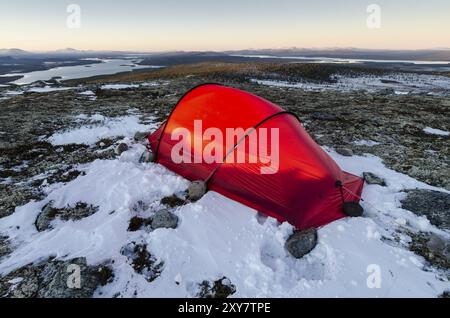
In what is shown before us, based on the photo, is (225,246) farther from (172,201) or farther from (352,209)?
(352,209)

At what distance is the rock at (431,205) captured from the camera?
22.0 ft

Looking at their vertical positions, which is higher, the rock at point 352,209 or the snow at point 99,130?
the snow at point 99,130

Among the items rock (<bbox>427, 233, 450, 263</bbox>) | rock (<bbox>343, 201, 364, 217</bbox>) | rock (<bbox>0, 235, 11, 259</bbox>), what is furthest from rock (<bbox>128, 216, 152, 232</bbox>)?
rock (<bbox>427, 233, 450, 263</bbox>)

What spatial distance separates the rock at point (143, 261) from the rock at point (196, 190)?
1.84m

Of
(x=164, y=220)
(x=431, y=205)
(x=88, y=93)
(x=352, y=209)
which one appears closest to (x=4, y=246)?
(x=164, y=220)

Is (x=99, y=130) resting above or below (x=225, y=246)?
above

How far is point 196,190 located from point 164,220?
1264 millimetres

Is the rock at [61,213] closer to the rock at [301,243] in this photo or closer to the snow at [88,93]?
the rock at [301,243]

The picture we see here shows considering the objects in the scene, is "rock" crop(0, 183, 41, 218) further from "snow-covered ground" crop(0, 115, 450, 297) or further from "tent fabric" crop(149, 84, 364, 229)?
"tent fabric" crop(149, 84, 364, 229)

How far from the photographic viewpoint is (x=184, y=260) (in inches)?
219

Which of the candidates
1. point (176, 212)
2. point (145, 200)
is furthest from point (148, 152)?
point (176, 212)

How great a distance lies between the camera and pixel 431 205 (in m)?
7.16

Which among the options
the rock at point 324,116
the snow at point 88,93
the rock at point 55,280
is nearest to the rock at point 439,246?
the rock at point 55,280
